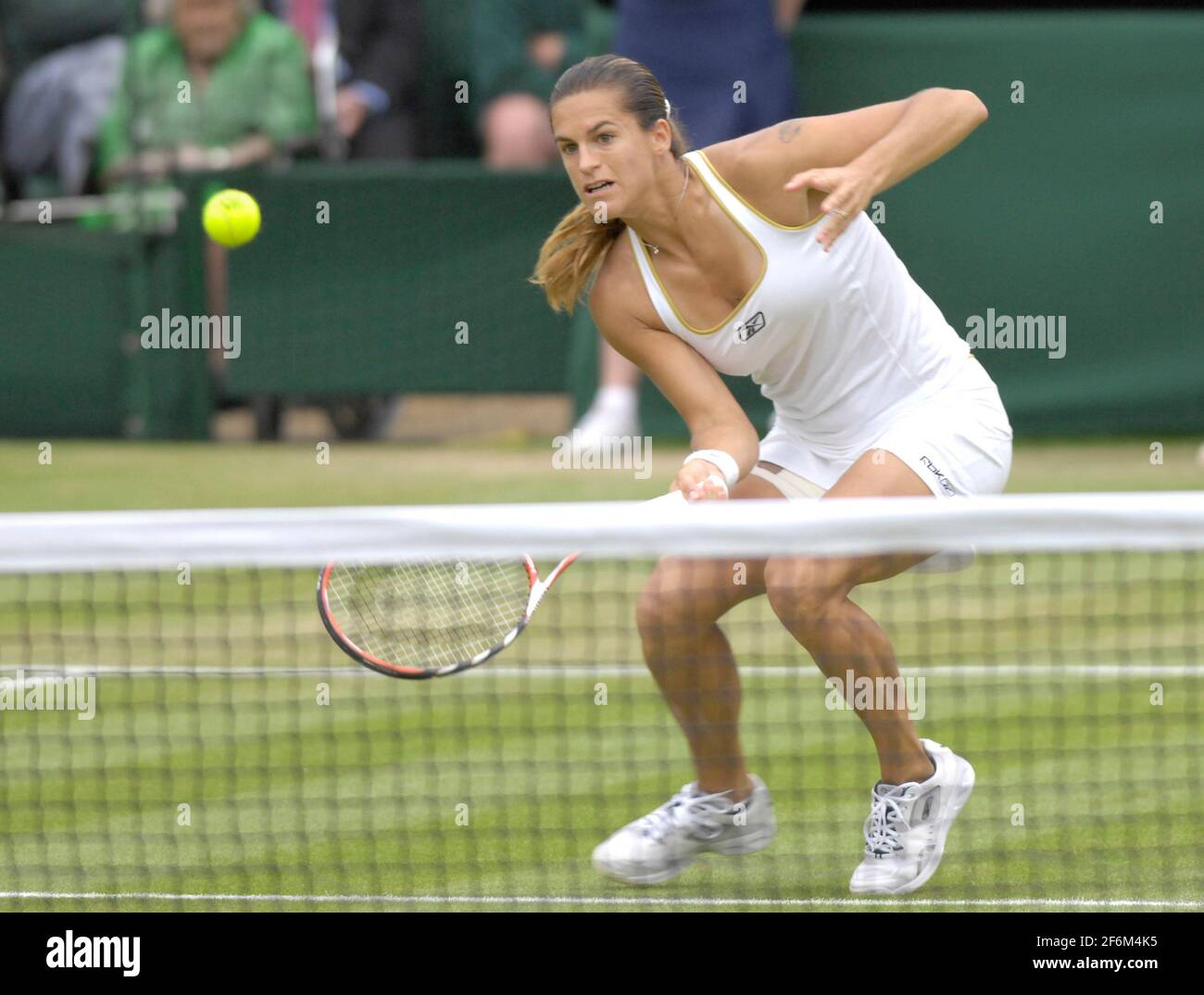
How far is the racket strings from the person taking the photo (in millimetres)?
3729

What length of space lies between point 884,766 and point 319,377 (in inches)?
242

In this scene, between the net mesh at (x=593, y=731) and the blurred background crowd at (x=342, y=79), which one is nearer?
the net mesh at (x=593, y=731)

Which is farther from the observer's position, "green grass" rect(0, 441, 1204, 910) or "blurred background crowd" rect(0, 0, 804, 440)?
"blurred background crowd" rect(0, 0, 804, 440)

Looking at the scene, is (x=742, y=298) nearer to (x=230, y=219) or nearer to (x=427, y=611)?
(x=427, y=611)

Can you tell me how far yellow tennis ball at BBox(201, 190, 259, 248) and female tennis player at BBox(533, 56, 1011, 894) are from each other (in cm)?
442

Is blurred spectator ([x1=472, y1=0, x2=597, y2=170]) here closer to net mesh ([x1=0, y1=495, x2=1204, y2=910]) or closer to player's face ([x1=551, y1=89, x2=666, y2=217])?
net mesh ([x1=0, y1=495, x2=1204, y2=910])

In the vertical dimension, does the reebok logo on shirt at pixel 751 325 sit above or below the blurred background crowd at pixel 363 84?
below
